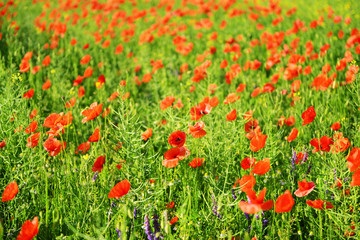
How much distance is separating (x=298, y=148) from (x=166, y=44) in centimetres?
362

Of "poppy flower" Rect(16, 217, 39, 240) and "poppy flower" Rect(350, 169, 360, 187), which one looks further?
"poppy flower" Rect(350, 169, 360, 187)

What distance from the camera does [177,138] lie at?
175 cm

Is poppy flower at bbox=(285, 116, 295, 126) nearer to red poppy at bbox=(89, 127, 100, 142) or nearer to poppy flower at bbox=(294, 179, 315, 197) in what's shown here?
poppy flower at bbox=(294, 179, 315, 197)

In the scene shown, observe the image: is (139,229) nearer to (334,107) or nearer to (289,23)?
(334,107)

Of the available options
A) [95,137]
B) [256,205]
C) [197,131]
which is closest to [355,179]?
[256,205]

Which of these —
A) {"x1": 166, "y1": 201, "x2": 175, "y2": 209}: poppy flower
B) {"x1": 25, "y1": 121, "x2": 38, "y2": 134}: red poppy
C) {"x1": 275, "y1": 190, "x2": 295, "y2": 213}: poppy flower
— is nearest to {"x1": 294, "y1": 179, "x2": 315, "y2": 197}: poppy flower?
{"x1": 275, "y1": 190, "x2": 295, "y2": 213}: poppy flower

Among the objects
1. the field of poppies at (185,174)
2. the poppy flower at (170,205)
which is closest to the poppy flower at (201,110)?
the field of poppies at (185,174)

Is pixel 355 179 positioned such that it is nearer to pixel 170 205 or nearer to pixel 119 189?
pixel 170 205

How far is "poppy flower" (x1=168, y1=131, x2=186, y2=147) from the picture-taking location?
1.67 m

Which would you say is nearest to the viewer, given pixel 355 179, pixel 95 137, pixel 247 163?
pixel 355 179

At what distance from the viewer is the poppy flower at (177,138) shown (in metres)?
1.67

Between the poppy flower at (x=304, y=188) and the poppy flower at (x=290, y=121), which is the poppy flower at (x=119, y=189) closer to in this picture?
the poppy flower at (x=304, y=188)

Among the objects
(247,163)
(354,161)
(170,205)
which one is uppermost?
(354,161)

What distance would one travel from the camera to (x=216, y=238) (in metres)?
1.59
